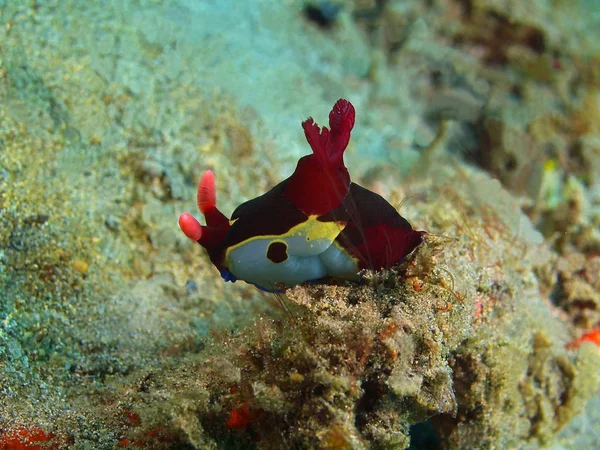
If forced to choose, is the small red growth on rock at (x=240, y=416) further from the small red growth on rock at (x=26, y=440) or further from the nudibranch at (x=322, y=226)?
the small red growth on rock at (x=26, y=440)

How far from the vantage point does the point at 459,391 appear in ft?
7.58

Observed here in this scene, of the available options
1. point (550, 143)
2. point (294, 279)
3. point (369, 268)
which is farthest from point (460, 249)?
point (550, 143)

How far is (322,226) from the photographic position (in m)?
1.89

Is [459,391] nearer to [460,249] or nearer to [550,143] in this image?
[460,249]

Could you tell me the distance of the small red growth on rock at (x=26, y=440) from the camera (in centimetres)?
172

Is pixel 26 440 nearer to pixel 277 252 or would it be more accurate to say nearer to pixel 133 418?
pixel 133 418

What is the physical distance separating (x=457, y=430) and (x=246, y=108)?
115 inches

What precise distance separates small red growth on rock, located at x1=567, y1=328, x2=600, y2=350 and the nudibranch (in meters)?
2.23

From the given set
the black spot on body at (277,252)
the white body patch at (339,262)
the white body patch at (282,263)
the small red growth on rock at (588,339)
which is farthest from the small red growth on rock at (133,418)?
the small red growth on rock at (588,339)

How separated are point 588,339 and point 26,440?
3661 mm

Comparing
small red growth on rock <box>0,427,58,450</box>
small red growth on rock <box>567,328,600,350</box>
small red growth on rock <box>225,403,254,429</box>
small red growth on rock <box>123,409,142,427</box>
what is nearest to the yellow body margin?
small red growth on rock <box>225,403,254,429</box>

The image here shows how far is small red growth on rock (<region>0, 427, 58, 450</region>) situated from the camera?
172cm

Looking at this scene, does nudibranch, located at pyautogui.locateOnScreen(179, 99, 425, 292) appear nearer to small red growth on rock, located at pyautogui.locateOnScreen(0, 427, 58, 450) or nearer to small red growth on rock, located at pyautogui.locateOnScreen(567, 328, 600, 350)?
small red growth on rock, located at pyautogui.locateOnScreen(0, 427, 58, 450)

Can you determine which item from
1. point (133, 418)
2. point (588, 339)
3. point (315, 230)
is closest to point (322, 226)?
point (315, 230)
